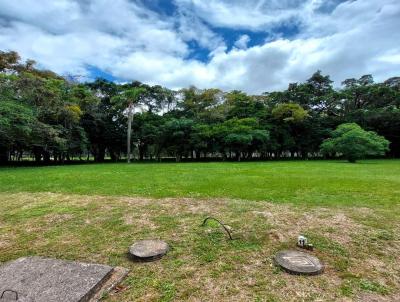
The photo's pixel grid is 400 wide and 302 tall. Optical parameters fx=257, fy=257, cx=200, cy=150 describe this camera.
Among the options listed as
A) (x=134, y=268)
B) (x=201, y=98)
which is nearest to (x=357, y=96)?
(x=201, y=98)

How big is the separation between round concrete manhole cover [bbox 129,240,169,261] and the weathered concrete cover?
1.62 feet

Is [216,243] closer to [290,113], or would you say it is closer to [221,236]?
[221,236]

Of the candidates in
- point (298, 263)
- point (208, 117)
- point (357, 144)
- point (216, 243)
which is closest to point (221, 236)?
point (216, 243)

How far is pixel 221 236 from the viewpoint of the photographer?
4766mm

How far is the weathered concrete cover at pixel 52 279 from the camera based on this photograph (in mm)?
2861

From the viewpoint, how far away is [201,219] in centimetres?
577

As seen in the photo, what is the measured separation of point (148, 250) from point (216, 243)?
45.8 inches

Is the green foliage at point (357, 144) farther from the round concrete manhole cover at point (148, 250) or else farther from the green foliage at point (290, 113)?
the round concrete manhole cover at point (148, 250)

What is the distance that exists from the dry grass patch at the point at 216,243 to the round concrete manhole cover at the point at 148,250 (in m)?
0.11

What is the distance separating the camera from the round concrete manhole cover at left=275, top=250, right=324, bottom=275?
11.4ft

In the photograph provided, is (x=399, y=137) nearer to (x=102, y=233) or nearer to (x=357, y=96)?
(x=357, y=96)

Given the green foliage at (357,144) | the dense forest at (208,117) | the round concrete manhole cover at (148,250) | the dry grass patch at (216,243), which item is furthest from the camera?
the dense forest at (208,117)

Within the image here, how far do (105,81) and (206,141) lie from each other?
1639cm

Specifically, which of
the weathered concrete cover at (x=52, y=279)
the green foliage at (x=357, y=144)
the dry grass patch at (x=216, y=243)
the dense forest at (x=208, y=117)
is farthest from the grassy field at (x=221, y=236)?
the dense forest at (x=208, y=117)
